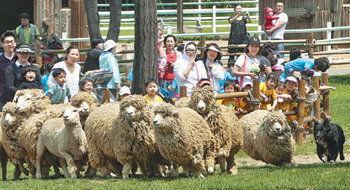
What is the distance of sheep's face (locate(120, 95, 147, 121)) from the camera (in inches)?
358

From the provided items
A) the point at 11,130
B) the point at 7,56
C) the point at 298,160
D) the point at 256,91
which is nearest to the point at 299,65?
the point at 256,91

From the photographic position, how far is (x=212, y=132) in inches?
376

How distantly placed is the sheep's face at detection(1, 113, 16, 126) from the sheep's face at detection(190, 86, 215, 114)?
9.42ft

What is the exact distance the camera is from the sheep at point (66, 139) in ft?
31.6

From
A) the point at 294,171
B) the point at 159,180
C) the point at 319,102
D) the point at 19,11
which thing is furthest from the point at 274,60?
the point at 19,11

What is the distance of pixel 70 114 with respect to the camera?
9.52 meters

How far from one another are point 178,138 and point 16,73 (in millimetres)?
3801

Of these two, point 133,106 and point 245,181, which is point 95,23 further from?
point 245,181

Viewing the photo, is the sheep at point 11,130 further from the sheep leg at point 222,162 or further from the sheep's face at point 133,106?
the sheep leg at point 222,162

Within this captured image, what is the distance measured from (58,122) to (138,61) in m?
2.95

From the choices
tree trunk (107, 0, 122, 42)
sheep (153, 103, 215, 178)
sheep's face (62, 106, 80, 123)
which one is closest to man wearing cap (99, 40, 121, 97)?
sheep's face (62, 106, 80, 123)

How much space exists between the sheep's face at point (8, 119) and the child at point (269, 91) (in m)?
4.51

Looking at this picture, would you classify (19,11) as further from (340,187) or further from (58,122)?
(340,187)

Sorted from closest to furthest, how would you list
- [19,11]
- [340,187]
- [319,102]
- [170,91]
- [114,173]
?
[340,187] → [114,173] → [170,91] → [319,102] → [19,11]
